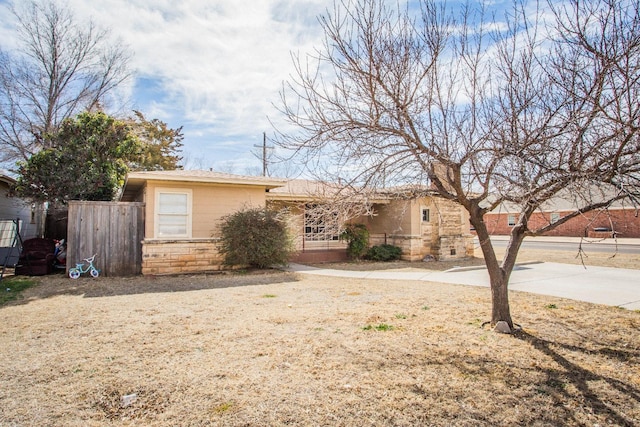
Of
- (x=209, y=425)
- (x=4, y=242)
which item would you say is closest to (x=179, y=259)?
(x=4, y=242)

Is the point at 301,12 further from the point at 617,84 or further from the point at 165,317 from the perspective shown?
the point at 165,317

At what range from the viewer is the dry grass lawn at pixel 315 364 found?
2.82 metres

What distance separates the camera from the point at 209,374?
11.4 ft

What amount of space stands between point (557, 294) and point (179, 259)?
9.54 meters

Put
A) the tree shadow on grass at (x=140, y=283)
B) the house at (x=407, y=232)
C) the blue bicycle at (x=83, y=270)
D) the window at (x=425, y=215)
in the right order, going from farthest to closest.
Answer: the window at (x=425, y=215)
the house at (x=407, y=232)
the blue bicycle at (x=83, y=270)
the tree shadow on grass at (x=140, y=283)

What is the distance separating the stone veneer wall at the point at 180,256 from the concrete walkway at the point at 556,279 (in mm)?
2625

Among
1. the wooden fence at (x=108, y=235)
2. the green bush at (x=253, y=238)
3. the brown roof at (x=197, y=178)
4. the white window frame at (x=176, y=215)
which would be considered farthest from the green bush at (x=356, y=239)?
the wooden fence at (x=108, y=235)

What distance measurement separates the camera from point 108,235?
34.0ft

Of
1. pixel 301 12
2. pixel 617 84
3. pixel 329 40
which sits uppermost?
pixel 301 12

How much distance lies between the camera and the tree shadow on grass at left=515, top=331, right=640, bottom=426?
2.92 meters

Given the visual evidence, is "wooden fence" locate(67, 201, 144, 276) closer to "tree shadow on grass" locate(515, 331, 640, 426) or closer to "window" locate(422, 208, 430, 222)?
"tree shadow on grass" locate(515, 331, 640, 426)

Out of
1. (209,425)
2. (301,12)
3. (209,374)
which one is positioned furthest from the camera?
(301,12)

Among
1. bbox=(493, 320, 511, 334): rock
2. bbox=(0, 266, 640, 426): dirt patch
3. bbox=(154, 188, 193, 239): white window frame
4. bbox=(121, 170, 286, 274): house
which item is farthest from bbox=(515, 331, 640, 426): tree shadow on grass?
bbox=(154, 188, 193, 239): white window frame

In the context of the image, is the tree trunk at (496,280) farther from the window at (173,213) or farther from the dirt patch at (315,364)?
the window at (173,213)
